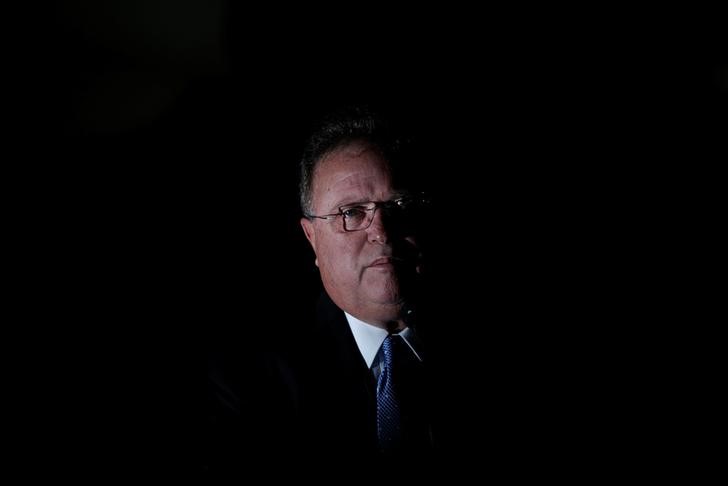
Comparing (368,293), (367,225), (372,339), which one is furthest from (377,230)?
(372,339)

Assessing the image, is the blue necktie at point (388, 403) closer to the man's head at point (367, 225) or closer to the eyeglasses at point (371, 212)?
the man's head at point (367, 225)

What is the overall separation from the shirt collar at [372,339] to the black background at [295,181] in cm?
20

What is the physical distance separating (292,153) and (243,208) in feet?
0.80

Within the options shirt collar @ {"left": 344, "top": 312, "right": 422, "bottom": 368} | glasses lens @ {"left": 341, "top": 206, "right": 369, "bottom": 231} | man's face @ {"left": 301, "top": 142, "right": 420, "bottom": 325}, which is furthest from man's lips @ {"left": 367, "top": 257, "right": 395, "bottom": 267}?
shirt collar @ {"left": 344, "top": 312, "right": 422, "bottom": 368}

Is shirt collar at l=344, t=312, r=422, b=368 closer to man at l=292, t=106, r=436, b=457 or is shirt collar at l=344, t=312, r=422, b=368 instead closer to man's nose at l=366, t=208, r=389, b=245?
man at l=292, t=106, r=436, b=457

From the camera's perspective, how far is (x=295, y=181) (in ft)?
5.19

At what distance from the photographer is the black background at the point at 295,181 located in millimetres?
1396

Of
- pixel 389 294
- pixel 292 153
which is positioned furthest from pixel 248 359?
pixel 292 153

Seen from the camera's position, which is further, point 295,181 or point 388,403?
point 295,181

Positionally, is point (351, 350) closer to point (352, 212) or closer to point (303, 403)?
point (303, 403)

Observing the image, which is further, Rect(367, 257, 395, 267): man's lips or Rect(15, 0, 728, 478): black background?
Rect(15, 0, 728, 478): black background

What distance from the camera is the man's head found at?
47.3 inches

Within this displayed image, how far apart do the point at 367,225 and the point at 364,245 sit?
0.18 feet

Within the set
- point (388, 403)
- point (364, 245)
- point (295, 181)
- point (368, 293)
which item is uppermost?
point (295, 181)
